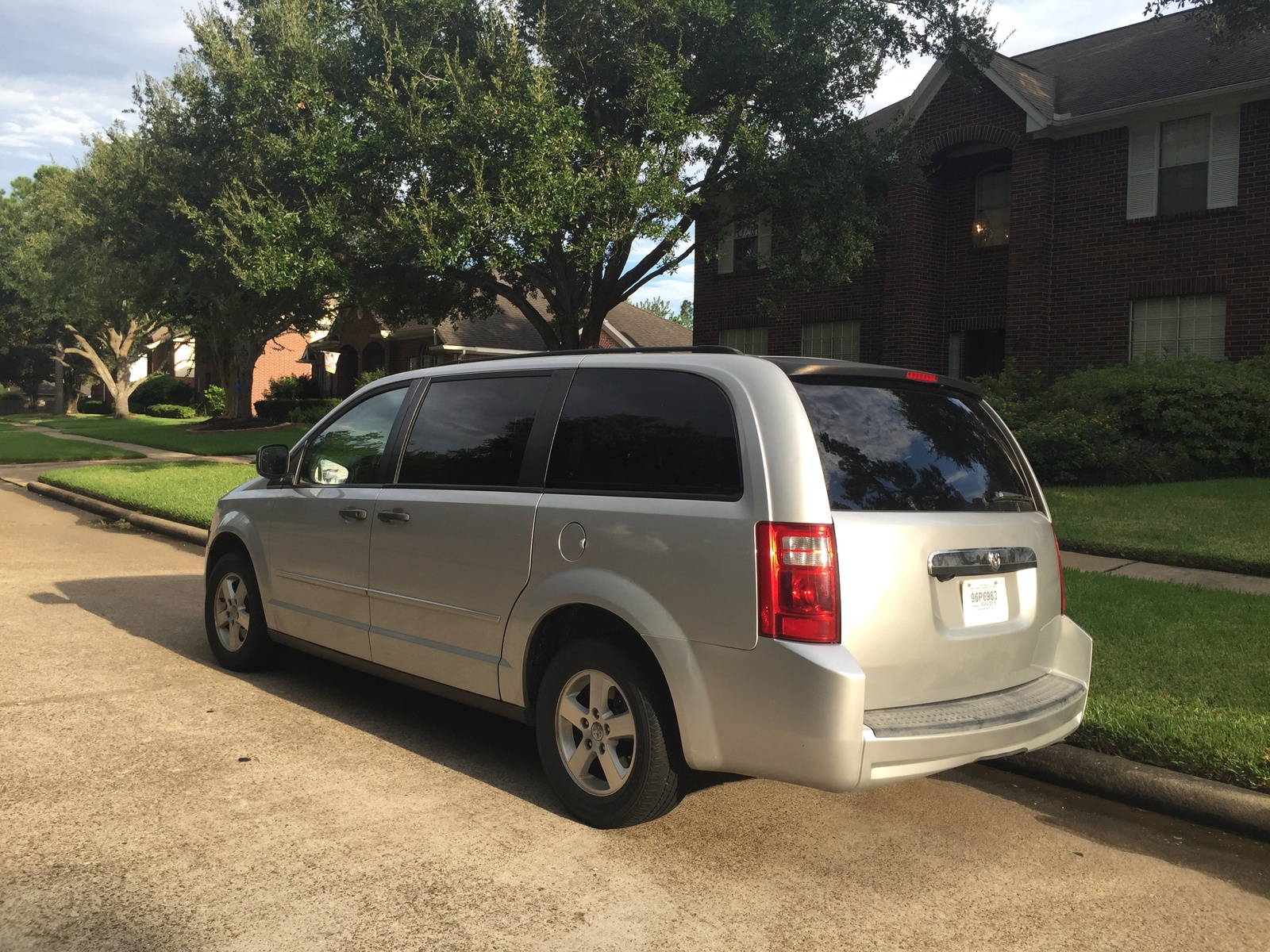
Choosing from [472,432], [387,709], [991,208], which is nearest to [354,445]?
[472,432]

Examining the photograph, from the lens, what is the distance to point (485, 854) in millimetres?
3975

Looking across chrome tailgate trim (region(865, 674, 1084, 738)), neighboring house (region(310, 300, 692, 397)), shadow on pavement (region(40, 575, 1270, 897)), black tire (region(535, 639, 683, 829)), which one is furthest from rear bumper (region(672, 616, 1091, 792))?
neighboring house (region(310, 300, 692, 397))

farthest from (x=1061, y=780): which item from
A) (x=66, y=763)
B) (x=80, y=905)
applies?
(x=66, y=763)

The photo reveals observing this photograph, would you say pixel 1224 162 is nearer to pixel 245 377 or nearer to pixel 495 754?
pixel 495 754

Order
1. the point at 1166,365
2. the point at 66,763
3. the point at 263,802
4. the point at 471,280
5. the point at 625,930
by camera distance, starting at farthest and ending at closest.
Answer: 1. the point at 471,280
2. the point at 1166,365
3. the point at 66,763
4. the point at 263,802
5. the point at 625,930

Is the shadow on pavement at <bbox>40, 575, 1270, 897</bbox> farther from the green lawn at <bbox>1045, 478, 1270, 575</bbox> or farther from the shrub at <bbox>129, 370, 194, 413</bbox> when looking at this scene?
the shrub at <bbox>129, 370, 194, 413</bbox>

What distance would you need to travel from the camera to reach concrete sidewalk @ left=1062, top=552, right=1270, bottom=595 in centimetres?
866

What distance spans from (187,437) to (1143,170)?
25.1 m

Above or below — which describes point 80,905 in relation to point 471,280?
below

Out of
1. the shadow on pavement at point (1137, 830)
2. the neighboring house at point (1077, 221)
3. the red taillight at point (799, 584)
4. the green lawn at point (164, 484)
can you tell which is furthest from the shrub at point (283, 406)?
the red taillight at point (799, 584)

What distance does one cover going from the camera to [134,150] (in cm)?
2741

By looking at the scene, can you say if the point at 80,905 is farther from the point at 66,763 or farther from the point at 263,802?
the point at 66,763

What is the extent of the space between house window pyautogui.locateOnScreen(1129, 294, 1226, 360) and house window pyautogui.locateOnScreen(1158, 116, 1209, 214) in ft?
5.13

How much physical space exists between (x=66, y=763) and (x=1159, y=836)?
15.0 ft
